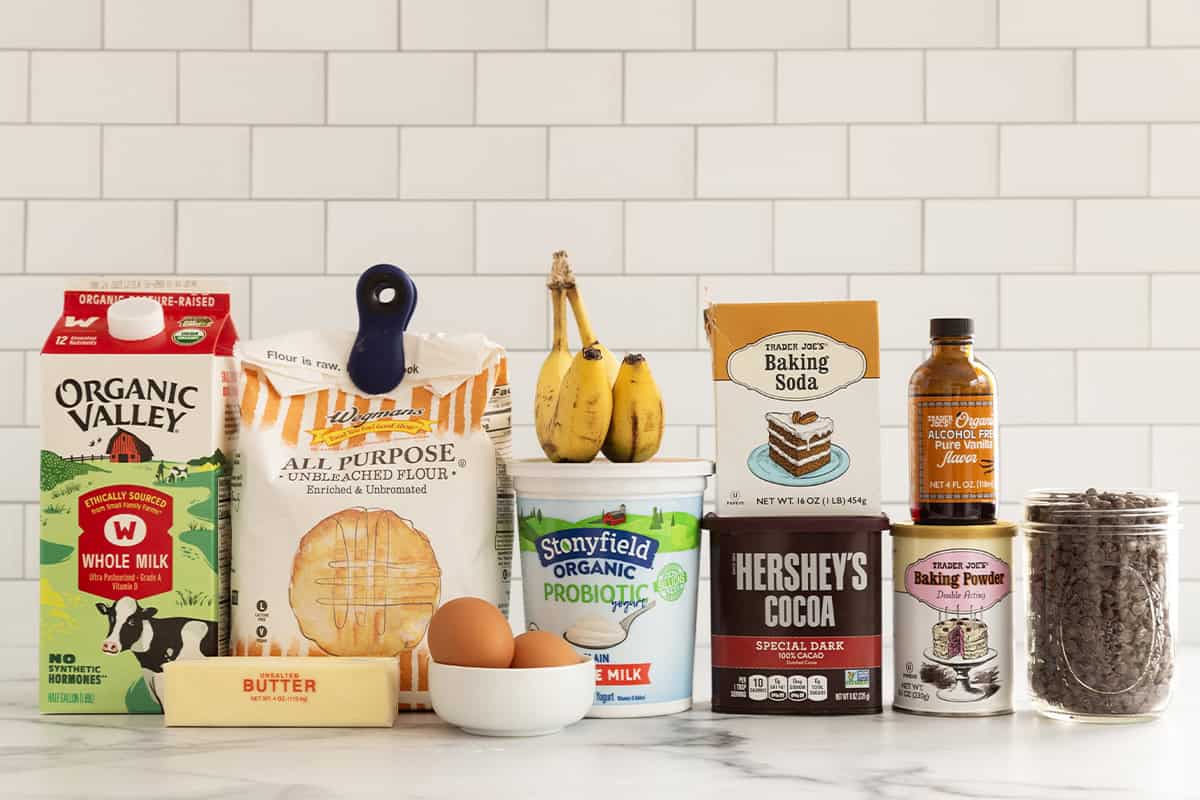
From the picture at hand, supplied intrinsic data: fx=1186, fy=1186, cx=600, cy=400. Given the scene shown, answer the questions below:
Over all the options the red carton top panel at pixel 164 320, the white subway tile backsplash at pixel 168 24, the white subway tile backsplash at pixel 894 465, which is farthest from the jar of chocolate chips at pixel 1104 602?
the white subway tile backsplash at pixel 168 24

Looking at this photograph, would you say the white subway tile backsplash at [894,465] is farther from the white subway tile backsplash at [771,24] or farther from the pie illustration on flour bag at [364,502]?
the pie illustration on flour bag at [364,502]

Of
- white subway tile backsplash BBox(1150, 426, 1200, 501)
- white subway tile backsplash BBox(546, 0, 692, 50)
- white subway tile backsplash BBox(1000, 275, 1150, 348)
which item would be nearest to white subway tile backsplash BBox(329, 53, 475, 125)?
white subway tile backsplash BBox(546, 0, 692, 50)

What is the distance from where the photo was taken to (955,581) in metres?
0.97

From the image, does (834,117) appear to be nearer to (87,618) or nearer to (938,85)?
(938,85)

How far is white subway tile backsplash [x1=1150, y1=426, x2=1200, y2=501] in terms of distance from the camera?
149 centimetres

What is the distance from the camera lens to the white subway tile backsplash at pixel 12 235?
1497 millimetres

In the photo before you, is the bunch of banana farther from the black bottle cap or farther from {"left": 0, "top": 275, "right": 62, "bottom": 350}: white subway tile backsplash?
{"left": 0, "top": 275, "right": 62, "bottom": 350}: white subway tile backsplash

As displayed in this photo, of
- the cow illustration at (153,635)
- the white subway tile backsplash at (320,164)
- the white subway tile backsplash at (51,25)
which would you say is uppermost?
the white subway tile backsplash at (51,25)

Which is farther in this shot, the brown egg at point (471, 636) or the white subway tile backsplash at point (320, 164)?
the white subway tile backsplash at point (320, 164)

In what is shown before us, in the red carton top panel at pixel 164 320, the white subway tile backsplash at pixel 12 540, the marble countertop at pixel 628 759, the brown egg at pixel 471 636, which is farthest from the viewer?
the white subway tile backsplash at pixel 12 540

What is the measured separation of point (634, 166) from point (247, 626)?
2.53 feet

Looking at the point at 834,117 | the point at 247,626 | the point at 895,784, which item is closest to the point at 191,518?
the point at 247,626

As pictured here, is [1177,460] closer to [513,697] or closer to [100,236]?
[513,697]

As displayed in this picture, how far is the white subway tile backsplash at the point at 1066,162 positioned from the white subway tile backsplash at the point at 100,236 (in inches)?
42.0
